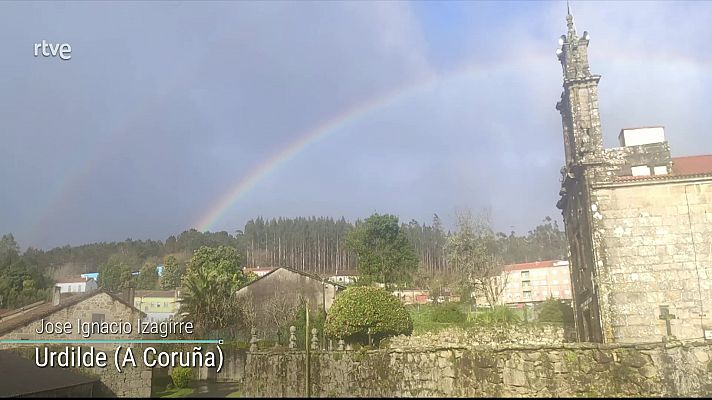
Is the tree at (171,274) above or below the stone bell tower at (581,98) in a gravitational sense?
below

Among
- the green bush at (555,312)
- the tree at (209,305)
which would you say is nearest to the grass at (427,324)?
the green bush at (555,312)

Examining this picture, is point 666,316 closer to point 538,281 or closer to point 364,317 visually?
point 364,317

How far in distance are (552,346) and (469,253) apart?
35124 mm

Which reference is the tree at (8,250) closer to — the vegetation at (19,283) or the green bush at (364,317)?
the vegetation at (19,283)

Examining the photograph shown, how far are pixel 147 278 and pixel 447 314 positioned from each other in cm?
6029

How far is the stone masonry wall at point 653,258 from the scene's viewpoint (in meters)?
20.4

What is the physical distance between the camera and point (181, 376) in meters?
24.9

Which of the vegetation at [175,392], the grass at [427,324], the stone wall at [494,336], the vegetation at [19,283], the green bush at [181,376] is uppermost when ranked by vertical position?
the vegetation at [19,283]

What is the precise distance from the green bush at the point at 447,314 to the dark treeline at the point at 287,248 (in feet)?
164

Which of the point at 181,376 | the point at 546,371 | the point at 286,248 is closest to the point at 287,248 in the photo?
the point at 286,248

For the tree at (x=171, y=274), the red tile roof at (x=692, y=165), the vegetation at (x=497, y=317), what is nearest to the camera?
the red tile roof at (x=692, y=165)

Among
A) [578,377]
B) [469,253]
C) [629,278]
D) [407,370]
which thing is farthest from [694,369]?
[469,253]

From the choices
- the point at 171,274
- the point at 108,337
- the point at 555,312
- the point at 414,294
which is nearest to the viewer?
the point at 108,337

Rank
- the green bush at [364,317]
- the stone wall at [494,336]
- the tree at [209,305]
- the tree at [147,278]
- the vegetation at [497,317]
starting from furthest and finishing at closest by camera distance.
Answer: the tree at [147,278] < the tree at [209,305] < the vegetation at [497,317] < the green bush at [364,317] < the stone wall at [494,336]
